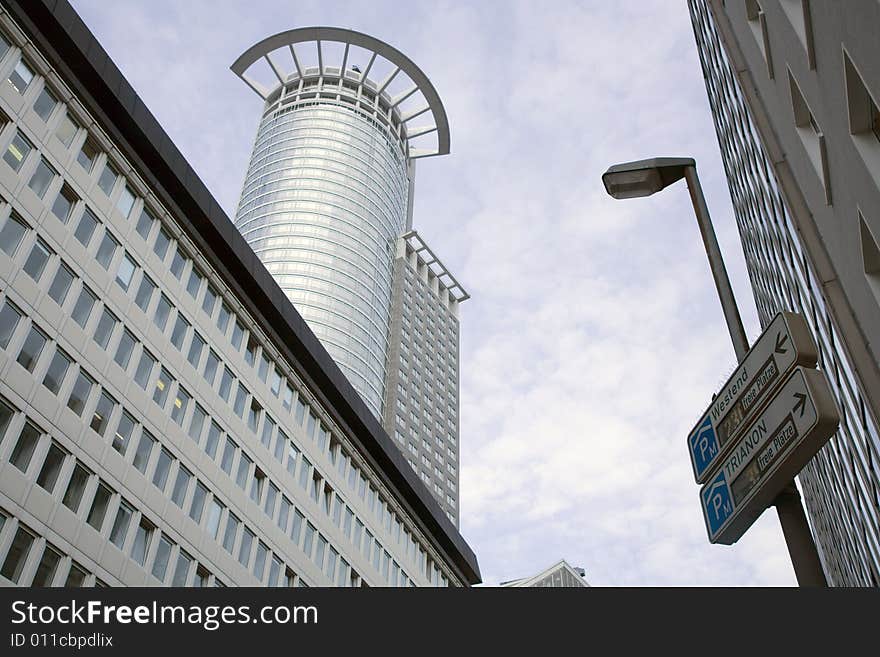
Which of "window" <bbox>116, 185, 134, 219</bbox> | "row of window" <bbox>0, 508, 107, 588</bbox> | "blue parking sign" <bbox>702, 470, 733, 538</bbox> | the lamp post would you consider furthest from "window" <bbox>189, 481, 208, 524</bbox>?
"blue parking sign" <bbox>702, 470, 733, 538</bbox>

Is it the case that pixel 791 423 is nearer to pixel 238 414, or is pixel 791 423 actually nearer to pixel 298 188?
pixel 238 414

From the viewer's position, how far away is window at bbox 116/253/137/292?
104ft

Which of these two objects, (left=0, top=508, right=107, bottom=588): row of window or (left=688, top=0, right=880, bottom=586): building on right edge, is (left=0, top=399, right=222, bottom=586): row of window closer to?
(left=0, top=508, right=107, bottom=588): row of window

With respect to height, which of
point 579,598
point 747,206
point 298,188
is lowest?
point 579,598

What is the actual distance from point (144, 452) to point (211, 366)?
6.27 m

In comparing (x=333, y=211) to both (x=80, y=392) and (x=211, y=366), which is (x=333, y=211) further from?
(x=80, y=392)

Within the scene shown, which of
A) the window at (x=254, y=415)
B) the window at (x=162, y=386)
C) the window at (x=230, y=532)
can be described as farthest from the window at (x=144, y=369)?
the window at (x=230, y=532)

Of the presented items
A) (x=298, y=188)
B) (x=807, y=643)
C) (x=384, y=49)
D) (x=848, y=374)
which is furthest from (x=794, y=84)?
(x=384, y=49)

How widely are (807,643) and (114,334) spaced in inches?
1124

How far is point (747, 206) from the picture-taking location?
131 ft

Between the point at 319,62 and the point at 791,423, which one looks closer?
the point at 791,423

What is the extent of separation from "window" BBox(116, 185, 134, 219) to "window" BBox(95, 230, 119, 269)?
5.21 ft

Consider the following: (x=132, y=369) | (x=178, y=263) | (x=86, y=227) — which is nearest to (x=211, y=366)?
(x=178, y=263)

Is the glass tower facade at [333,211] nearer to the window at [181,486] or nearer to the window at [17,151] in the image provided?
the window at [181,486]
